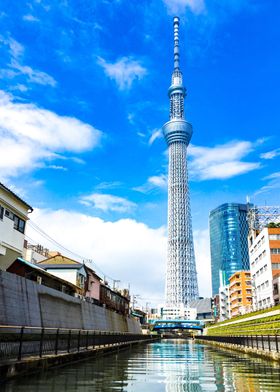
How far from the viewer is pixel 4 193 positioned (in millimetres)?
28438

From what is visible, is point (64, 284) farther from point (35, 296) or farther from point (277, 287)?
point (277, 287)

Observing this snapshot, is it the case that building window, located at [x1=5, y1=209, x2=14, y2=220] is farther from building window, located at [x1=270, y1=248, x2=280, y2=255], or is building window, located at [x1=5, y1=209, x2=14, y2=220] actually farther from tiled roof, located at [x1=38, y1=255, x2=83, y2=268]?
building window, located at [x1=270, y1=248, x2=280, y2=255]

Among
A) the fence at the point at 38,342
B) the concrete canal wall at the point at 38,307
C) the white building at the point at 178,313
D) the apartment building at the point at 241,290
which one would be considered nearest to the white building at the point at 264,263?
the apartment building at the point at 241,290

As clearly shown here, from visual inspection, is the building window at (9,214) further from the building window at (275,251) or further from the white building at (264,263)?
the building window at (275,251)

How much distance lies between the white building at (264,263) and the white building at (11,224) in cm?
4717

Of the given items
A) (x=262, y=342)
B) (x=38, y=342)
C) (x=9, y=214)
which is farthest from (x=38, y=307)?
(x=262, y=342)

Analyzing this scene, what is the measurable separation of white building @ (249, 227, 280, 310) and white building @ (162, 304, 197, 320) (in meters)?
111

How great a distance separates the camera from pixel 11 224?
97.5ft

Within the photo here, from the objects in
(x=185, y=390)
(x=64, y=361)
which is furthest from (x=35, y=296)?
(x=185, y=390)

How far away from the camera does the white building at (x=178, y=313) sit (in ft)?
633

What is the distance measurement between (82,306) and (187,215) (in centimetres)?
16009

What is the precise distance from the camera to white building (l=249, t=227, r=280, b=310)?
234ft

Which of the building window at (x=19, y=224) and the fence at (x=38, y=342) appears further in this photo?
the building window at (x=19, y=224)

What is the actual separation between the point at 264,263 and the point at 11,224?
2333 inches
